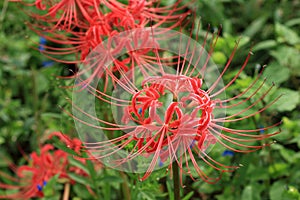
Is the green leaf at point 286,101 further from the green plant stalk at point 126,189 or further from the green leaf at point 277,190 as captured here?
the green plant stalk at point 126,189

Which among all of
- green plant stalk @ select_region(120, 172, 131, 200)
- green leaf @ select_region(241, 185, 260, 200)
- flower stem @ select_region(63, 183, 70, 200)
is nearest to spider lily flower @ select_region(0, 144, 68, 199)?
flower stem @ select_region(63, 183, 70, 200)

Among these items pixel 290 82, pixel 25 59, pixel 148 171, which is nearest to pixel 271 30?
pixel 290 82

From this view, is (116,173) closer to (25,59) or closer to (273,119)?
(273,119)

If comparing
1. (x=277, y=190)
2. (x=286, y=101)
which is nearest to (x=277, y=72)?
(x=286, y=101)

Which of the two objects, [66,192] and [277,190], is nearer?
[277,190]

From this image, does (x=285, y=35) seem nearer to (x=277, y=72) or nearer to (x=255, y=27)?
(x=277, y=72)

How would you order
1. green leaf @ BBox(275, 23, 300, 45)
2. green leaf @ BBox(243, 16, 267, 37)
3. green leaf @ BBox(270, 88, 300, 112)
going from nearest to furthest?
green leaf @ BBox(270, 88, 300, 112), green leaf @ BBox(275, 23, 300, 45), green leaf @ BBox(243, 16, 267, 37)

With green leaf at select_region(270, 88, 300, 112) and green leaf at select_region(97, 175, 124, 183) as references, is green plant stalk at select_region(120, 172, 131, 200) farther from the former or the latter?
green leaf at select_region(270, 88, 300, 112)

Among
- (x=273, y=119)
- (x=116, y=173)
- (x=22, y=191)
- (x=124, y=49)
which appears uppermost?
(x=124, y=49)
